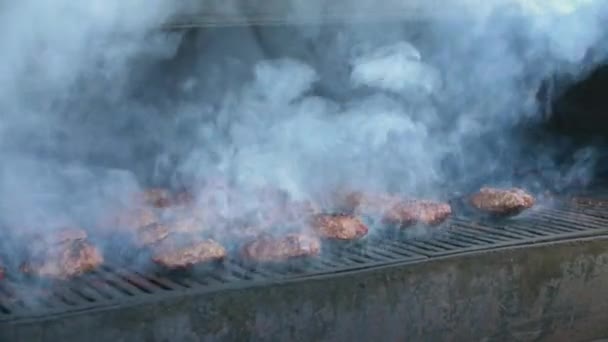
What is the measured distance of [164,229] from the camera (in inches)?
150

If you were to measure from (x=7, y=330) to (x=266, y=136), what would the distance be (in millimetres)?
2402

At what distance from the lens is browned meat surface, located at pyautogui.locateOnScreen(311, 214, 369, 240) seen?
12.7 feet

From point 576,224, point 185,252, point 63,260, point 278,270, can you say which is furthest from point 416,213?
point 63,260

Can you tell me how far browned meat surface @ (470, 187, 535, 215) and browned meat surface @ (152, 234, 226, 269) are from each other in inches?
62.6

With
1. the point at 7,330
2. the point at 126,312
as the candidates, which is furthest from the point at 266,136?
the point at 7,330

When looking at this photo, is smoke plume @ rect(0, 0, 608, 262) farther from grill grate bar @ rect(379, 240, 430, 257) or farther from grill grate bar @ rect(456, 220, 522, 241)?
grill grate bar @ rect(379, 240, 430, 257)

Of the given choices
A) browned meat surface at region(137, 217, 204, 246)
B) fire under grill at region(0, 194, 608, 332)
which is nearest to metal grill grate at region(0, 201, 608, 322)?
fire under grill at region(0, 194, 608, 332)

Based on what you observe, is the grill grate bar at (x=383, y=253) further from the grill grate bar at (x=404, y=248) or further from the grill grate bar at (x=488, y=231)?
the grill grate bar at (x=488, y=231)

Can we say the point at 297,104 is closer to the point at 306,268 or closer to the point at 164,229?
the point at 164,229

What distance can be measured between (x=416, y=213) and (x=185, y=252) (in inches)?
49.8

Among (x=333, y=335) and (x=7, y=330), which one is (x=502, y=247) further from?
(x=7, y=330)

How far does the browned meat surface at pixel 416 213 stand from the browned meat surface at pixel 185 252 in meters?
0.97

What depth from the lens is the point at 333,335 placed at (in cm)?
335

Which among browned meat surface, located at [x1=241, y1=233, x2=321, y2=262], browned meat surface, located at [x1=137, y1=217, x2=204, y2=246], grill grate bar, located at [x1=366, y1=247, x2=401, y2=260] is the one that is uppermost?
browned meat surface, located at [x1=137, y1=217, x2=204, y2=246]
